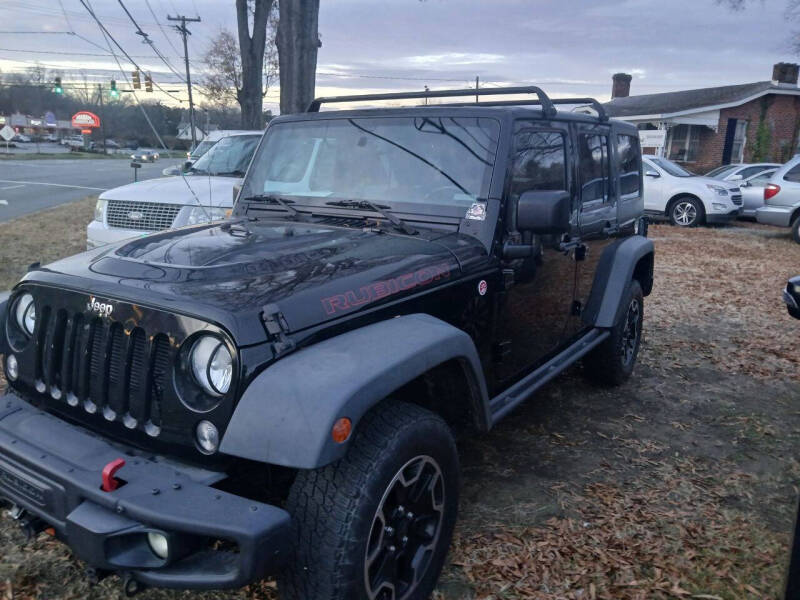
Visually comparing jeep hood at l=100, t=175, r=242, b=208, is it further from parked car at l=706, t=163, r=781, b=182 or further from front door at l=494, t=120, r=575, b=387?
parked car at l=706, t=163, r=781, b=182

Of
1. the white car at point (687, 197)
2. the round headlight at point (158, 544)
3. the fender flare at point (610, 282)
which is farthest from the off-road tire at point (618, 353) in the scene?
the white car at point (687, 197)

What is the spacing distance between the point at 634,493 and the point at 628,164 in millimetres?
2714

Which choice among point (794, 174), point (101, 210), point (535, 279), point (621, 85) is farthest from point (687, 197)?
point (621, 85)

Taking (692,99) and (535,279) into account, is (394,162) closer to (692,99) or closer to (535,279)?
(535,279)

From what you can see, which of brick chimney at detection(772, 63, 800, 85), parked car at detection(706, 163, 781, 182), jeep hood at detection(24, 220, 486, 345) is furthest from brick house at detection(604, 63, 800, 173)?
jeep hood at detection(24, 220, 486, 345)

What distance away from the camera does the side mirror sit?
318cm

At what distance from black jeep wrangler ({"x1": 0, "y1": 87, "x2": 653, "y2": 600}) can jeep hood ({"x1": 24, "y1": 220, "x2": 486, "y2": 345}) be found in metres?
0.01

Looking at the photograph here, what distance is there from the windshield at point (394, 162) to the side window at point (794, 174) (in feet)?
44.0

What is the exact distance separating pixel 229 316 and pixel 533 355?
2214 mm

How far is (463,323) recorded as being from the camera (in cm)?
Answer: 326

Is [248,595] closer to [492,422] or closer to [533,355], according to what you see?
[492,422]

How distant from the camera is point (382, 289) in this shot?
9.21 ft

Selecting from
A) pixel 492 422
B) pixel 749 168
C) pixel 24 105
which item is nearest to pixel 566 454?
pixel 492 422

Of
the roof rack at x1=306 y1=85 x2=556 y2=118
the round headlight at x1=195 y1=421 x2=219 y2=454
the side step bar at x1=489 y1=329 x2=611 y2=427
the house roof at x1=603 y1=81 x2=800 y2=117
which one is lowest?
the side step bar at x1=489 y1=329 x2=611 y2=427
